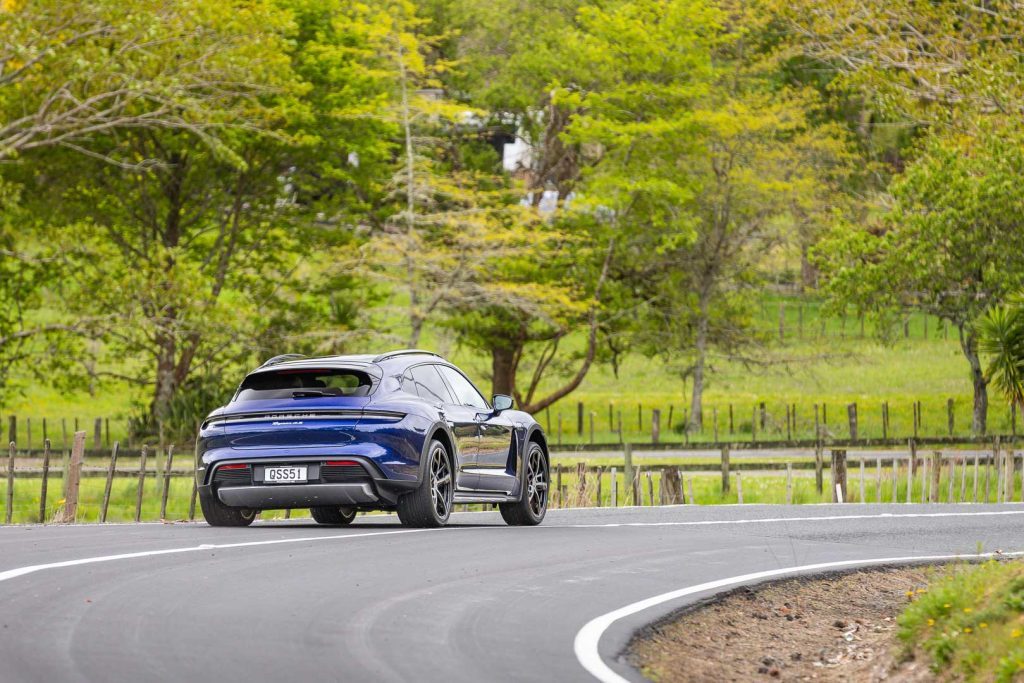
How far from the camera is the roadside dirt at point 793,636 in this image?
334 inches

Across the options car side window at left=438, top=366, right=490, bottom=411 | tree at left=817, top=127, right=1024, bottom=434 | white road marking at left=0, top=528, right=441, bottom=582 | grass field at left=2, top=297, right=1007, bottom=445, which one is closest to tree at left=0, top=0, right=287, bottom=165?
grass field at left=2, top=297, right=1007, bottom=445

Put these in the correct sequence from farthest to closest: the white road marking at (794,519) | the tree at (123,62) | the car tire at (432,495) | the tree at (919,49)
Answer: the tree at (123,62), the tree at (919,49), the white road marking at (794,519), the car tire at (432,495)

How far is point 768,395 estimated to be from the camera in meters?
56.0

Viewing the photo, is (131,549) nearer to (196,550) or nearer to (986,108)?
(196,550)

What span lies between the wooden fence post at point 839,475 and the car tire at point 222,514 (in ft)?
36.9

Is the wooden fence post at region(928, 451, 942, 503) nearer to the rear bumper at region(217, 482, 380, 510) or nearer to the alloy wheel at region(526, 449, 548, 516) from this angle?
the alloy wheel at region(526, 449, 548, 516)

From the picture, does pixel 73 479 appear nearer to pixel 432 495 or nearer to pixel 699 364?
pixel 432 495

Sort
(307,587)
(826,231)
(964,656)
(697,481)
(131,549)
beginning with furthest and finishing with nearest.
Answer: (826,231)
(697,481)
(131,549)
(307,587)
(964,656)

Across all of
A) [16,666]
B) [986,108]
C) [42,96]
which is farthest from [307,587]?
[42,96]

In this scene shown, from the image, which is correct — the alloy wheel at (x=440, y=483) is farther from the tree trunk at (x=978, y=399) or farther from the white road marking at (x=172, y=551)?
the tree trunk at (x=978, y=399)

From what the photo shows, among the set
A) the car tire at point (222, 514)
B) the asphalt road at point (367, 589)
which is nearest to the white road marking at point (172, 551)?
the asphalt road at point (367, 589)

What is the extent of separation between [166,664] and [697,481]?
23.1m

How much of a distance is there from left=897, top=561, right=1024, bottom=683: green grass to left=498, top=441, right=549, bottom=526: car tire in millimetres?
6388

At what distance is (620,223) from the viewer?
146 ft
